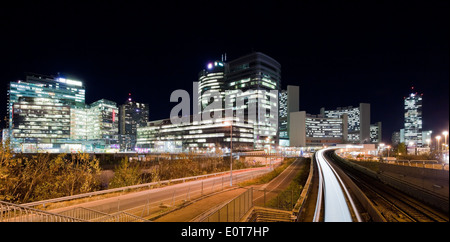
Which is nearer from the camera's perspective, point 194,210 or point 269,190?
point 194,210

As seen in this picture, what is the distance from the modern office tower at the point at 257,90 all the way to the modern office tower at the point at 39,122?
114 metres

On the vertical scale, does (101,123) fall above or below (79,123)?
above

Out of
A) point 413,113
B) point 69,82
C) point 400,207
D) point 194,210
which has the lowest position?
point 400,207

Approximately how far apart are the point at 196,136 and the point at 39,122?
3830 inches

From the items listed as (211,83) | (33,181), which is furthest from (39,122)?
(33,181)

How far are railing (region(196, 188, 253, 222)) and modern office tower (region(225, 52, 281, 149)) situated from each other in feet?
442

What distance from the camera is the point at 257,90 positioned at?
154 m

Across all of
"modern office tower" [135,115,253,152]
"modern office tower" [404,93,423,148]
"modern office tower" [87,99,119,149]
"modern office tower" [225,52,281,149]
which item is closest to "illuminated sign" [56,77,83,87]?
"modern office tower" [87,99,119,149]

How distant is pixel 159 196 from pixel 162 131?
15127cm

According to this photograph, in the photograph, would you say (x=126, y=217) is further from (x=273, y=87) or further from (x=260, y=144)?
(x=273, y=87)

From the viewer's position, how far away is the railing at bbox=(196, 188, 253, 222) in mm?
8852

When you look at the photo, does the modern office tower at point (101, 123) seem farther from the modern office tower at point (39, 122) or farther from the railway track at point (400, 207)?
the railway track at point (400, 207)

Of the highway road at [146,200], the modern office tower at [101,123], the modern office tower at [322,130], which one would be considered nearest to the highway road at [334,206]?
the highway road at [146,200]

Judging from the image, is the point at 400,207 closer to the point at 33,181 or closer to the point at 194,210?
the point at 194,210
